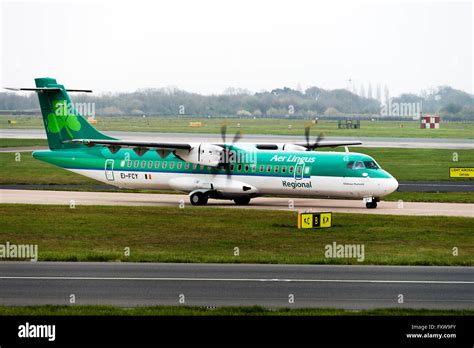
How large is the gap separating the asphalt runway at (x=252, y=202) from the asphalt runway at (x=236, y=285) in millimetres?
14685

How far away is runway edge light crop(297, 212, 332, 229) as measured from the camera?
108ft

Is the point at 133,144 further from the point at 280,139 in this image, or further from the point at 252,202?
the point at 280,139

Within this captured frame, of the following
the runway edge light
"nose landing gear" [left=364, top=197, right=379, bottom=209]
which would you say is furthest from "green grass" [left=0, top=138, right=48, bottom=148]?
the runway edge light

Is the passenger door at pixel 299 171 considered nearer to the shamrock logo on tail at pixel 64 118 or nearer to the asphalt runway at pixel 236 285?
the shamrock logo on tail at pixel 64 118

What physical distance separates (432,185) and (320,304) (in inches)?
1431

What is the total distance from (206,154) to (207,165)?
550 millimetres

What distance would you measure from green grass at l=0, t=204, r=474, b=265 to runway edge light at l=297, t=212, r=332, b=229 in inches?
15.1

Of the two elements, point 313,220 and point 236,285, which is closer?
point 236,285

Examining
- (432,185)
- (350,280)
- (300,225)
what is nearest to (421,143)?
(432,185)

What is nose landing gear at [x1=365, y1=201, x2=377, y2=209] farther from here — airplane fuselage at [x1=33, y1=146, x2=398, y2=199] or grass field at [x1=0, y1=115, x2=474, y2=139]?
grass field at [x1=0, y1=115, x2=474, y2=139]

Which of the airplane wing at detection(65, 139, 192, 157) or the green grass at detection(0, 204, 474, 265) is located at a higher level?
the airplane wing at detection(65, 139, 192, 157)

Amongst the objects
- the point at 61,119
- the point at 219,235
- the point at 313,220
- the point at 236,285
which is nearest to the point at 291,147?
the point at 61,119

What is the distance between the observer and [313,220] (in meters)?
33.3

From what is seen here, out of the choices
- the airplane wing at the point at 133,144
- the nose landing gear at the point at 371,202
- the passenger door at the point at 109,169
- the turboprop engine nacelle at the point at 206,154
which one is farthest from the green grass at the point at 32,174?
the nose landing gear at the point at 371,202
